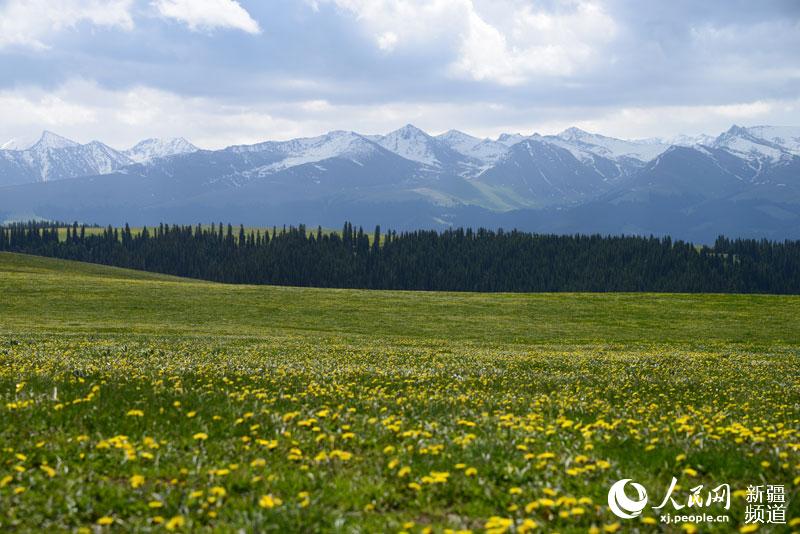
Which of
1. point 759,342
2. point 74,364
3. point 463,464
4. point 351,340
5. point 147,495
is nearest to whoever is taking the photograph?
point 147,495

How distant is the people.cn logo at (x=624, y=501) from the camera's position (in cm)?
848

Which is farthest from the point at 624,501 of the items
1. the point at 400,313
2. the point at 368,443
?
the point at 400,313

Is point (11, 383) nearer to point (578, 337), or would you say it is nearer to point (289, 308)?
point (578, 337)

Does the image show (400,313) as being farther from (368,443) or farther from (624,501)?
(624,501)

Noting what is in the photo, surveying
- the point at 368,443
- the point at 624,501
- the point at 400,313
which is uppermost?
the point at 624,501

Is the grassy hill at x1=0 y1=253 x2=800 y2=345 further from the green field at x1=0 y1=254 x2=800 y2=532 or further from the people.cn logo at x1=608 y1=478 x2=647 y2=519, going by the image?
the people.cn logo at x1=608 y1=478 x2=647 y2=519

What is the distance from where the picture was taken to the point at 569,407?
15492 mm

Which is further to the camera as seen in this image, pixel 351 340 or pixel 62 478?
pixel 351 340

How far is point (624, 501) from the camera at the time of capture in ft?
28.7

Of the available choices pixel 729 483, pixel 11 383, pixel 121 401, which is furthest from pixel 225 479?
pixel 11 383

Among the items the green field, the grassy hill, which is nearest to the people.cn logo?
the green field

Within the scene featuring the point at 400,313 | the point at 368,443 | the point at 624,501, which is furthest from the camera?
the point at 400,313

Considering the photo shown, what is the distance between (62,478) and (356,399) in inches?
281

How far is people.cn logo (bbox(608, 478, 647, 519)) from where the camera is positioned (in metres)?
8.48
